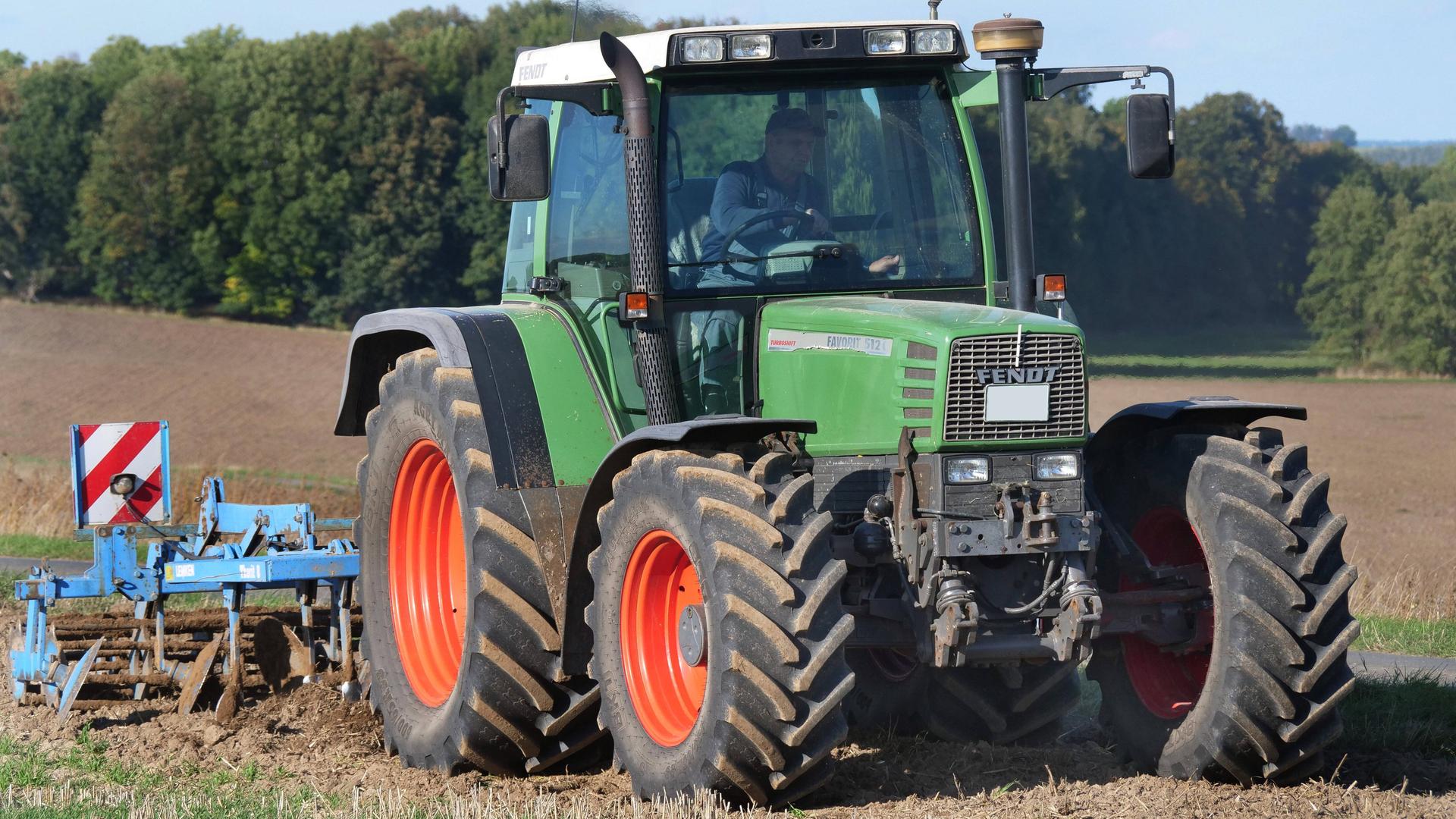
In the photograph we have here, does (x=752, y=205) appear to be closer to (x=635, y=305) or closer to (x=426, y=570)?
(x=635, y=305)

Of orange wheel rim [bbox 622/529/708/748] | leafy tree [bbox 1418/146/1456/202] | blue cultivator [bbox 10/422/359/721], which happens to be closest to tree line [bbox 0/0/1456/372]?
leafy tree [bbox 1418/146/1456/202]

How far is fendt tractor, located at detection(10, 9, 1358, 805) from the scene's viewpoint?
17.2 feet

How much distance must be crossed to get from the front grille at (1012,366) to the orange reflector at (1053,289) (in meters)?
0.87

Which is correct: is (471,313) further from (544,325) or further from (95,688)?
(95,688)

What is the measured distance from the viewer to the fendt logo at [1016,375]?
536 centimetres

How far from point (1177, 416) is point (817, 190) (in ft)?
5.01

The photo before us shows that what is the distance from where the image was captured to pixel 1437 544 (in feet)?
60.2

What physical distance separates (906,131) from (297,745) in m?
3.46

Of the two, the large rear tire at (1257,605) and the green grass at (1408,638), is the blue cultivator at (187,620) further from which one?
A: the green grass at (1408,638)

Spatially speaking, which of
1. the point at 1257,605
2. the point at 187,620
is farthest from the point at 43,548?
the point at 1257,605

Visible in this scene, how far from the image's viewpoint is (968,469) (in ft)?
17.5

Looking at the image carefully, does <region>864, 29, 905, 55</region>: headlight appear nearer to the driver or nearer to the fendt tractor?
the fendt tractor

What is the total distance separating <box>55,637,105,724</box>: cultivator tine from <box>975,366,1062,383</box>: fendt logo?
4.39 metres

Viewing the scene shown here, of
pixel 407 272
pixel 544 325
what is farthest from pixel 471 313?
pixel 407 272
